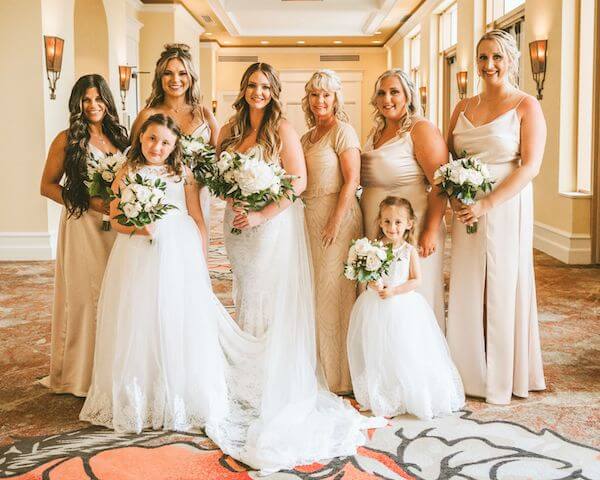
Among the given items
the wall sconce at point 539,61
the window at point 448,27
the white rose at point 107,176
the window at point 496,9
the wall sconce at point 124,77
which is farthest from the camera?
the window at point 448,27

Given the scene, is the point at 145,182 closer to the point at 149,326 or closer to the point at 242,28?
the point at 149,326

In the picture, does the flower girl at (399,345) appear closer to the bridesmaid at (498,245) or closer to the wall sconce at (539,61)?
the bridesmaid at (498,245)

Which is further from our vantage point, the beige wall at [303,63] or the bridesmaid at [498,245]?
the beige wall at [303,63]

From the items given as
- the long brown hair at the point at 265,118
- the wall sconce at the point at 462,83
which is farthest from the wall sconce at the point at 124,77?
the long brown hair at the point at 265,118

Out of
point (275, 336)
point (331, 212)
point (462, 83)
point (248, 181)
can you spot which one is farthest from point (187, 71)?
point (462, 83)

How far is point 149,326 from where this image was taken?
3555 mm

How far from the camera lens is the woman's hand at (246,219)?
3748 mm

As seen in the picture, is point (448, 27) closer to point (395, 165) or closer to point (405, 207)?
point (395, 165)

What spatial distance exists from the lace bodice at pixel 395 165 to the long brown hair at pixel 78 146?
1.52 m

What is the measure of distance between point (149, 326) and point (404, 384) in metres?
1.34

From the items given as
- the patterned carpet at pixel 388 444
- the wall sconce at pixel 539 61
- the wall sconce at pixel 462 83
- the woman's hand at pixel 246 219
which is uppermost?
the wall sconce at pixel 462 83

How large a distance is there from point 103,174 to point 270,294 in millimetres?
1104

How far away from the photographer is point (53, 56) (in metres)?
8.55

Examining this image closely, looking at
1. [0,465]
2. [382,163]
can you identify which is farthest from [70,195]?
[382,163]
